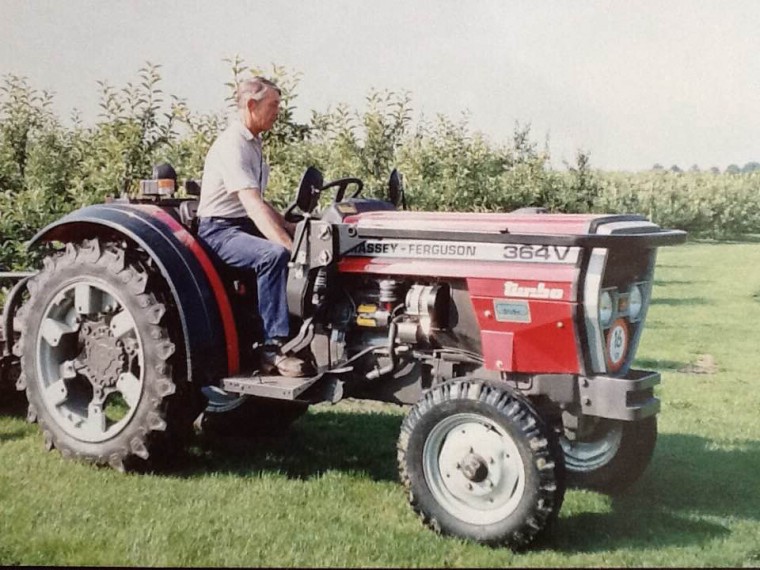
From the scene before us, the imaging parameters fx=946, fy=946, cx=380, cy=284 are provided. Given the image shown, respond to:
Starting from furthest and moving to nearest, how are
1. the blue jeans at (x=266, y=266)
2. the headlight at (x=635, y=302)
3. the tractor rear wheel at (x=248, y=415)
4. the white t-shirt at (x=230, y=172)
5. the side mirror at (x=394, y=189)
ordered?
the tractor rear wheel at (x=248, y=415), the side mirror at (x=394, y=189), the white t-shirt at (x=230, y=172), the blue jeans at (x=266, y=266), the headlight at (x=635, y=302)

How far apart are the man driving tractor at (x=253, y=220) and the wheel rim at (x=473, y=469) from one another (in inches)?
33.7

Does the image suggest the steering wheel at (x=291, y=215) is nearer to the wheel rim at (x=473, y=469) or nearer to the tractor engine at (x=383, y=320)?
the tractor engine at (x=383, y=320)

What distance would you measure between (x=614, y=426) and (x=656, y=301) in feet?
31.2

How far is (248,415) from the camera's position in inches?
217

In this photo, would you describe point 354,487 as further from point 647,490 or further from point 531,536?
point 647,490

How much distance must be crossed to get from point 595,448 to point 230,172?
2.28m

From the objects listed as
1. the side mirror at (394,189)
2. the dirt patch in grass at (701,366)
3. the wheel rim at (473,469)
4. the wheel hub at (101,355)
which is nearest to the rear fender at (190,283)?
the wheel hub at (101,355)

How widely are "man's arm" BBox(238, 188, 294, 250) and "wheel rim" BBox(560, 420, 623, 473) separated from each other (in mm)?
1743

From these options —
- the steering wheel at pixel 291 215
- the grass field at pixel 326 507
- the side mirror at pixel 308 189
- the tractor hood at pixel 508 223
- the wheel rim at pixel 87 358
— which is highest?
the side mirror at pixel 308 189

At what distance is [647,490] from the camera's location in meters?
4.72

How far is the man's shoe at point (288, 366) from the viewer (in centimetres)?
454

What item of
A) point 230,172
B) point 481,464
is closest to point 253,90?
point 230,172

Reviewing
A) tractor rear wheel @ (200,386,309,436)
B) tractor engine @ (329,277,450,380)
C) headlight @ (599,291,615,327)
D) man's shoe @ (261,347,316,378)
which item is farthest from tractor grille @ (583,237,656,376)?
tractor rear wheel @ (200,386,309,436)

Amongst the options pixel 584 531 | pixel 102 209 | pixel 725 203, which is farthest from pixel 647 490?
pixel 725 203
